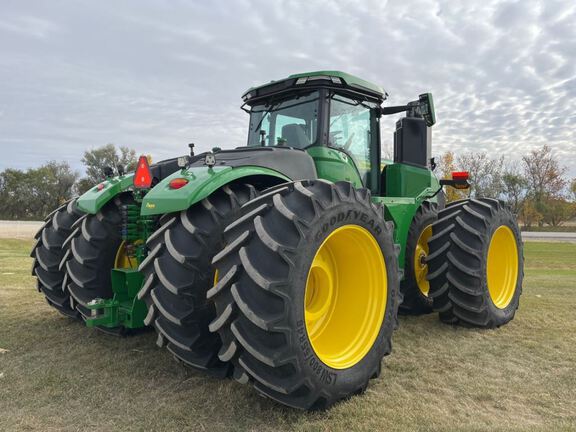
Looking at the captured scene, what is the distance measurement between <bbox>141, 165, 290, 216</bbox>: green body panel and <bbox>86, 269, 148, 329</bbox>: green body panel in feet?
2.50

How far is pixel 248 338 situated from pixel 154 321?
32.0 inches

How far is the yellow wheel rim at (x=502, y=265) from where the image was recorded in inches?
219

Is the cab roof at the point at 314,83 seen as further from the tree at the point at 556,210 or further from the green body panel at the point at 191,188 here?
the tree at the point at 556,210

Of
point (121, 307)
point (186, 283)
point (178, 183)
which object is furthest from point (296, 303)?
point (121, 307)

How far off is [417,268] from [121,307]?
3.43 meters

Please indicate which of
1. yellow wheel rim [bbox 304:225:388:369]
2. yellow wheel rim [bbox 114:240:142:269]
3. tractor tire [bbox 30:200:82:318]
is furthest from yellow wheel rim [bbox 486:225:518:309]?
tractor tire [bbox 30:200:82:318]

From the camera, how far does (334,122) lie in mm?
4617

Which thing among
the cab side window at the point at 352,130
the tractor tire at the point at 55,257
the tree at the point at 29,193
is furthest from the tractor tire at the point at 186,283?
the tree at the point at 29,193

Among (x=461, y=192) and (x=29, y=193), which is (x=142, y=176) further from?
(x=29, y=193)

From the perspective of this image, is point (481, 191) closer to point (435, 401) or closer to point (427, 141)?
point (427, 141)

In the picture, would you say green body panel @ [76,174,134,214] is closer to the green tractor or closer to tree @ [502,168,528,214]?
the green tractor

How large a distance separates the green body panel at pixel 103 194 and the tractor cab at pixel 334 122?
1301mm

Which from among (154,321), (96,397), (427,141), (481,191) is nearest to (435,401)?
(154,321)

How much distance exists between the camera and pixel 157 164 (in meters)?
4.61
